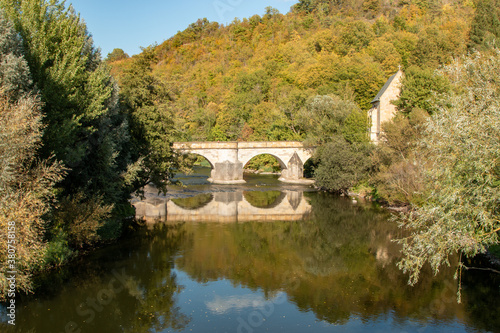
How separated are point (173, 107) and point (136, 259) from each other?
11398 mm

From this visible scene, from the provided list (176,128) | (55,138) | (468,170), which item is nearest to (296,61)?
(176,128)

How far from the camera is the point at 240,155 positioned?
4366cm

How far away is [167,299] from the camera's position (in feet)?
44.3

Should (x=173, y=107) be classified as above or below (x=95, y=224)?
above

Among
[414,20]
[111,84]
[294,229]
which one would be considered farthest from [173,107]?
[414,20]

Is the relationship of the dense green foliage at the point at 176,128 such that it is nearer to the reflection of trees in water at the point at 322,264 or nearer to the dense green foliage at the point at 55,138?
the dense green foliage at the point at 55,138

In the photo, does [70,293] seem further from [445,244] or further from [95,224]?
[445,244]

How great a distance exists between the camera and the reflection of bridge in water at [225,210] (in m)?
26.1

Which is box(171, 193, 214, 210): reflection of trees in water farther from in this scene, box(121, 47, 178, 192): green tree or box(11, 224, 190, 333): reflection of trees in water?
box(11, 224, 190, 333): reflection of trees in water

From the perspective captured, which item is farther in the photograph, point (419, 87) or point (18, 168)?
point (419, 87)

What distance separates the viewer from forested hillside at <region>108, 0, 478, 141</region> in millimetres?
48969

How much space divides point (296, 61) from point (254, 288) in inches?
2172

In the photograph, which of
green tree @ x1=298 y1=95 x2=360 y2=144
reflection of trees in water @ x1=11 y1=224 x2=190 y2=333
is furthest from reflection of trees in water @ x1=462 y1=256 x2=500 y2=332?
green tree @ x1=298 y1=95 x2=360 y2=144

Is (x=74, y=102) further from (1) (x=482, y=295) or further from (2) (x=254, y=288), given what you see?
(1) (x=482, y=295)
